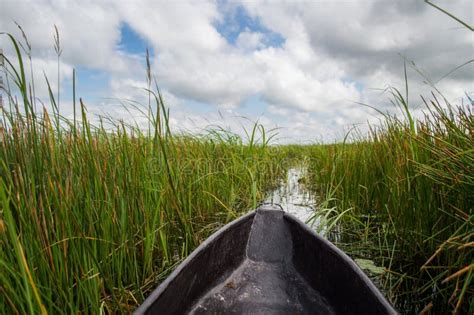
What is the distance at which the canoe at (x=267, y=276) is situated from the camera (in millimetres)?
1698

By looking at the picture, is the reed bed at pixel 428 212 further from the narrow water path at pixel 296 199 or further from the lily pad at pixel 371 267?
the narrow water path at pixel 296 199

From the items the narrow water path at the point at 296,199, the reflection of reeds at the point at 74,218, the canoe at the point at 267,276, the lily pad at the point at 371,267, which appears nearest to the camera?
the reflection of reeds at the point at 74,218

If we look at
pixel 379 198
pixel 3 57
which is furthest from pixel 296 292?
pixel 3 57

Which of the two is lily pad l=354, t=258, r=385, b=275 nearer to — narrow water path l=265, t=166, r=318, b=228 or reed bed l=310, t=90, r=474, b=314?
reed bed l=310, t=90, r=474, b=314

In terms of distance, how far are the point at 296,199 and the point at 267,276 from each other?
11.2 ft

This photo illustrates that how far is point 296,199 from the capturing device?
18.6ft

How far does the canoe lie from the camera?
170 cm

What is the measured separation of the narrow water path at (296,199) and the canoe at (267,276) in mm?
1789

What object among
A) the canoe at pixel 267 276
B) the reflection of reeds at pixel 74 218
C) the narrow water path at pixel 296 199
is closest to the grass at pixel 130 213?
the reflection of reeds at pixel 74 218

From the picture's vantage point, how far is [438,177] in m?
2.00

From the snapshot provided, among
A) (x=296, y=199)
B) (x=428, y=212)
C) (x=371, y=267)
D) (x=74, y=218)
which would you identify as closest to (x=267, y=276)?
(x=371, y=267)

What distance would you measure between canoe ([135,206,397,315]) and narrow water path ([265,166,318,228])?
179cm

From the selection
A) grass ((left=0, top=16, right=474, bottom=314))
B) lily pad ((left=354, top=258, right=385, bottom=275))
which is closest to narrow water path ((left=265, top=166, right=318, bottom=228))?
grass ((left=0, top=16, right=474, bottom=314))

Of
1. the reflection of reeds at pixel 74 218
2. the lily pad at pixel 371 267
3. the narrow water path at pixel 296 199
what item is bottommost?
the lily pad at pixel 371 267
